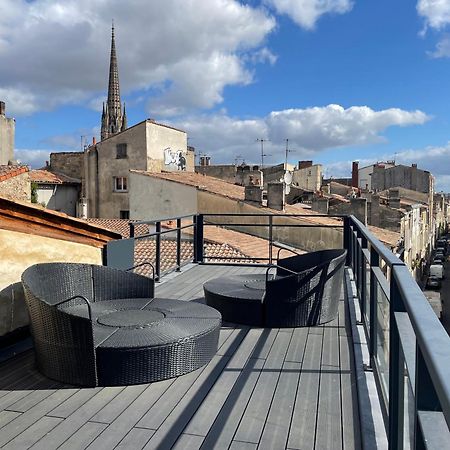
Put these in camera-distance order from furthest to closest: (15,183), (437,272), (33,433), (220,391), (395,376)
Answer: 1. (437,272)
2. (15,183)
3. (220,391)
4. (33,433)
5. (395,376)

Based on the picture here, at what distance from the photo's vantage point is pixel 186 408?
9.07 feet

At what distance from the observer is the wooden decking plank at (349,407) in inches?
94.7

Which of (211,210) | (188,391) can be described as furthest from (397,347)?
(211,210)

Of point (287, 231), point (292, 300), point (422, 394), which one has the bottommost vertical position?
point (287, 231)

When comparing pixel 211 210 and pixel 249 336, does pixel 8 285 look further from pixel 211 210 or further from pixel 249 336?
pixel 211 210

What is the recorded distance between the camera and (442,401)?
2.80 feet

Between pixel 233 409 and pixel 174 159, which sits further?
pixel 174 159

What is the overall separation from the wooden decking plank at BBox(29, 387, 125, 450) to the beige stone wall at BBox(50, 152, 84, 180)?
99.0ft

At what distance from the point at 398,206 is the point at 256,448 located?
31089mm

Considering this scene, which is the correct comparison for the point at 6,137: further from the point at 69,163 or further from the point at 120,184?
the point at 120,184

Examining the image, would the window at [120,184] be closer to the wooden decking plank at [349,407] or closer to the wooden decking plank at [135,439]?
the wooden decking plank at [349,407]

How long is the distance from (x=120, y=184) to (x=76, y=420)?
26.6 meters

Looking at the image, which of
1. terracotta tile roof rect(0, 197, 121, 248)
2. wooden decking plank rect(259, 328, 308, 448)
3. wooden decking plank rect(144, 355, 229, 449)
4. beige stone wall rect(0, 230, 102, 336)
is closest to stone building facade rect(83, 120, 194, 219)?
terracotta tile roof rect(0, 197, 121, 248)

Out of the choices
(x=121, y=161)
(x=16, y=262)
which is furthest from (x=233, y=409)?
(x=121, y=161)
